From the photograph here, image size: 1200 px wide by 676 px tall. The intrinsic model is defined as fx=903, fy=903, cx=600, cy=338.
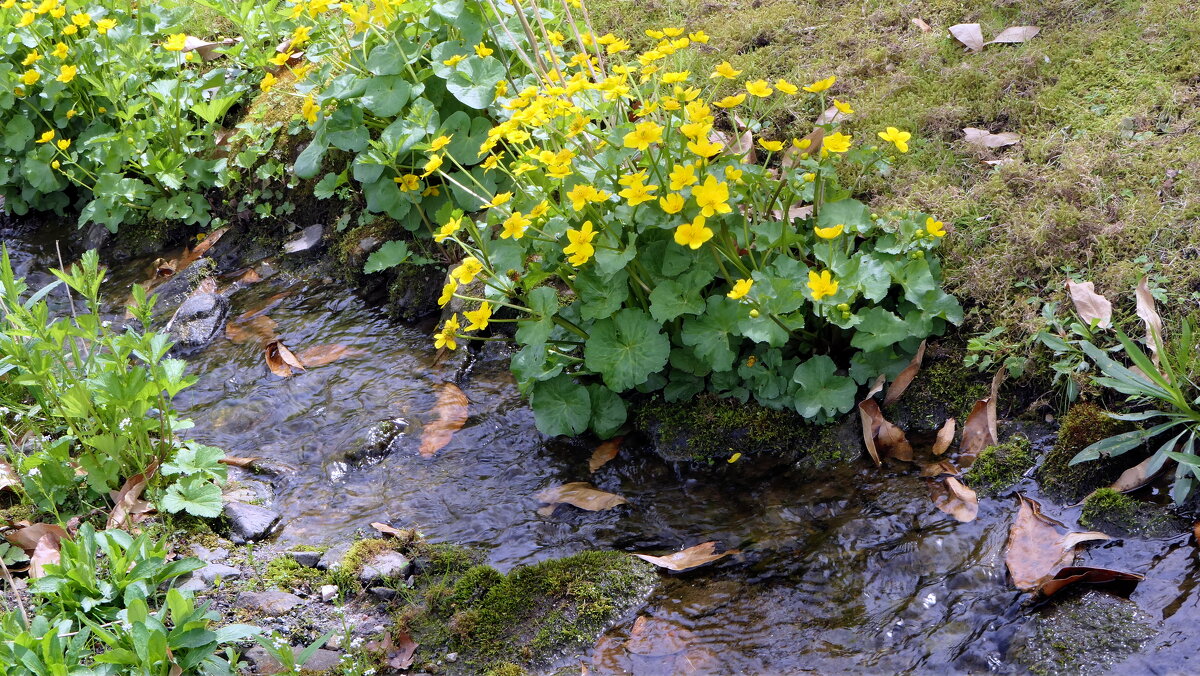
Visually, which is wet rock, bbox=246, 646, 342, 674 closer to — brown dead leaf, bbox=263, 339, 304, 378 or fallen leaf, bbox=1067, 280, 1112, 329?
brown dead leaf, bbox=263, 339, 304, 378

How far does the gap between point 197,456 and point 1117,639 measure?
2.65 metres

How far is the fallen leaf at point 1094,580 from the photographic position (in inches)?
83.5

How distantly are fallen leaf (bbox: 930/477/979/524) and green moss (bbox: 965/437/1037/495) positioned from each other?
3 centimetres

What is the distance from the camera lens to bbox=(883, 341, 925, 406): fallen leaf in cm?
280

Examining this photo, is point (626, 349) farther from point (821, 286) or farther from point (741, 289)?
point (821, 286)

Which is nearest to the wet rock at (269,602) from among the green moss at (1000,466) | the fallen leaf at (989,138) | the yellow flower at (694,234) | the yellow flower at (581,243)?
Result: the yellow flower at (581,243)

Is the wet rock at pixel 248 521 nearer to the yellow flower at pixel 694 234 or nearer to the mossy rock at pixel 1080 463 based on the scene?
the yellow flower at pixel 694 234

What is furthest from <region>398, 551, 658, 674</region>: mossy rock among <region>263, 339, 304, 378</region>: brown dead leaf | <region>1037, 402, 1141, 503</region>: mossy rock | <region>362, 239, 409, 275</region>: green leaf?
<region>362, 239, 409, 275</region>: green leaf

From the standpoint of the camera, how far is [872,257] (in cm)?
282

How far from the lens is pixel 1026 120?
3293mm

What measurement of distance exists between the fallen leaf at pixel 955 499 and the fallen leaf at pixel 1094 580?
304mm

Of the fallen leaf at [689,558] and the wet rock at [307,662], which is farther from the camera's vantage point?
the fallen leaf at [689,558]

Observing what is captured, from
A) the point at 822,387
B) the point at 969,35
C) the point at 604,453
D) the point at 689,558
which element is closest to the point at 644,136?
the point at 822,387

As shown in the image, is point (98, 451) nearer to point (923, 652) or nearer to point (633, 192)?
point (633, 192)
